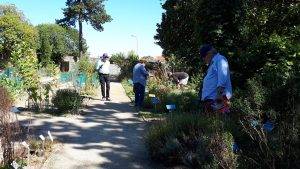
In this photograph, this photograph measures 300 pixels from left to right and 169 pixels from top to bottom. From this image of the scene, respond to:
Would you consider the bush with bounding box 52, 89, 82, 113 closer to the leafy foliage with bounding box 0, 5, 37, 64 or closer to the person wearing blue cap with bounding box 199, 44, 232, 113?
the person wearing blue cap with bounding box 199, 44, 232, 113

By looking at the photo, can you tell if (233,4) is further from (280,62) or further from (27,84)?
(27,84)

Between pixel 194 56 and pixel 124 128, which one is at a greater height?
pixel 194 56

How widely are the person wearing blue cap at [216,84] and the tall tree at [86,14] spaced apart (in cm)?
4691

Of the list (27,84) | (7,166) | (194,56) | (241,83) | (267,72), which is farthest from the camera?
(194,56)

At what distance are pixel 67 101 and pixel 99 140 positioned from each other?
378cm

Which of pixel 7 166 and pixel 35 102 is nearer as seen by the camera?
pixel 7 166

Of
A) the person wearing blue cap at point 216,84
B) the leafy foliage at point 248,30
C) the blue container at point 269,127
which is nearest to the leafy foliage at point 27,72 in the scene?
the leafy foliage at point 248,30

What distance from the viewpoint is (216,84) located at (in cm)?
742

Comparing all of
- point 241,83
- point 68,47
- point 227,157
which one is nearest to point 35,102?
point 241,83

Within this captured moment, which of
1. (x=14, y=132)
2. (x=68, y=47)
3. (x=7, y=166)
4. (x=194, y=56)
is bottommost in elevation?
(x=7, y=166)

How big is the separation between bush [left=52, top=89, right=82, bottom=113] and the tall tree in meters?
41.2

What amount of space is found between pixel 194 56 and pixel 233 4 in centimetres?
291

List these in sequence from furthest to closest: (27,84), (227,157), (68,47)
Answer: (68,47) → (27,84) → (227,157)

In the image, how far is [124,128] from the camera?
10711 millimetres
